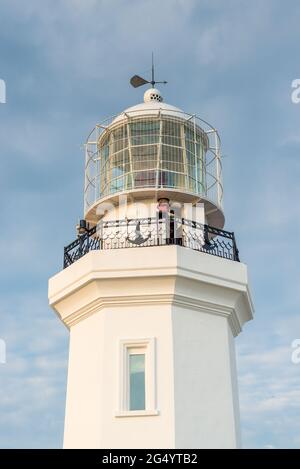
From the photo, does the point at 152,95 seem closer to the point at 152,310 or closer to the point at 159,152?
the point at 159,152

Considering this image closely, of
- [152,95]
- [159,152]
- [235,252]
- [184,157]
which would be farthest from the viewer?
[152,95]

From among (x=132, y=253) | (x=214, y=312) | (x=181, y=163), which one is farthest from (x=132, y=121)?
(x=214, y=312)

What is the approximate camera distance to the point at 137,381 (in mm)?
13203

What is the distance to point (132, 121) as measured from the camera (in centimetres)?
1518

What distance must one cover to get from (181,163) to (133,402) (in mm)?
4544

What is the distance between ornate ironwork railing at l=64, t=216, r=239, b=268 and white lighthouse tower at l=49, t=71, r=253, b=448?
20 mm

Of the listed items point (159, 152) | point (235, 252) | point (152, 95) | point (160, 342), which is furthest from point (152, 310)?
point (152, 95)

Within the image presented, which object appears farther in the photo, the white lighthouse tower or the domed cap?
the domed cap

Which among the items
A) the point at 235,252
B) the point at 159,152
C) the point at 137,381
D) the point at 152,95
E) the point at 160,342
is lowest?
the point at 137,381

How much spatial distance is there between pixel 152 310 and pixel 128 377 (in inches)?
46.5

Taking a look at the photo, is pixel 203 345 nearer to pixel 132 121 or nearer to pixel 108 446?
pixel 108 446

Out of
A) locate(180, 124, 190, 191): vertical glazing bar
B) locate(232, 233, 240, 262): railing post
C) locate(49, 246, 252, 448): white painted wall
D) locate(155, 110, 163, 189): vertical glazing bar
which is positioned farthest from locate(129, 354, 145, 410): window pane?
locate(180, 124, 190, 191): vertical glazing bar

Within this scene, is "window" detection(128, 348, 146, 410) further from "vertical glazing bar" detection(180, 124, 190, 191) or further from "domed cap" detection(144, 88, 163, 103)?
"domed cap" detection(144, 88, 163, 103)

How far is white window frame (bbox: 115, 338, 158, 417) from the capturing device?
1277 cm
